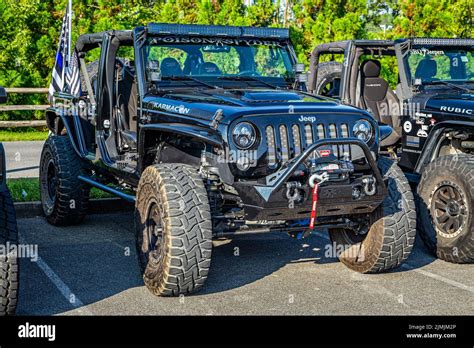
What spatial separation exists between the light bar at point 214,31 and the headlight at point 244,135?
1920 millimetres

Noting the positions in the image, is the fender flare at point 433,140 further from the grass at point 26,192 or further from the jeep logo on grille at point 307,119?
the grass at point 26,192

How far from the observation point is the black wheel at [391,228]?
21.2 feet

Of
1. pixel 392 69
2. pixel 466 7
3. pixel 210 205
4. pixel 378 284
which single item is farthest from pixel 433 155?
pixel 466 7

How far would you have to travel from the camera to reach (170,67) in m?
7.26

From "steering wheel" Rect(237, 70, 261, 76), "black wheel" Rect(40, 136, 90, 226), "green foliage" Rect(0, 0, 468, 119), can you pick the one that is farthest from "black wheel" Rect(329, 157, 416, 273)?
"green foliage" Rect(0, 0, 468, 119)

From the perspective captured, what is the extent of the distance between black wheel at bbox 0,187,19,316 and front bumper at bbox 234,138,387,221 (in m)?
1.65

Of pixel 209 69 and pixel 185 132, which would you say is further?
pixel 209 69

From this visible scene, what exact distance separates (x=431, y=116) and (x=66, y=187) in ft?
13.1

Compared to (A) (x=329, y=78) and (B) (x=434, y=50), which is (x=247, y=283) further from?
(A) (x=329, y=78)

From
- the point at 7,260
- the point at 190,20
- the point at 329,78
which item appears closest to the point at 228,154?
the point at 7,260

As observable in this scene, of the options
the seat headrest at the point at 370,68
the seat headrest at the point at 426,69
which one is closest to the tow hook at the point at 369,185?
the seat headrest at the point at 426,69

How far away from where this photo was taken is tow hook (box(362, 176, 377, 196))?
19.6ft

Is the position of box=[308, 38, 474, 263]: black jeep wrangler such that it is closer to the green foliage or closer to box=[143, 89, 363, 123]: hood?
box=[143, 89, 363, 123]: hood

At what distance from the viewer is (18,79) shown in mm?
18188
